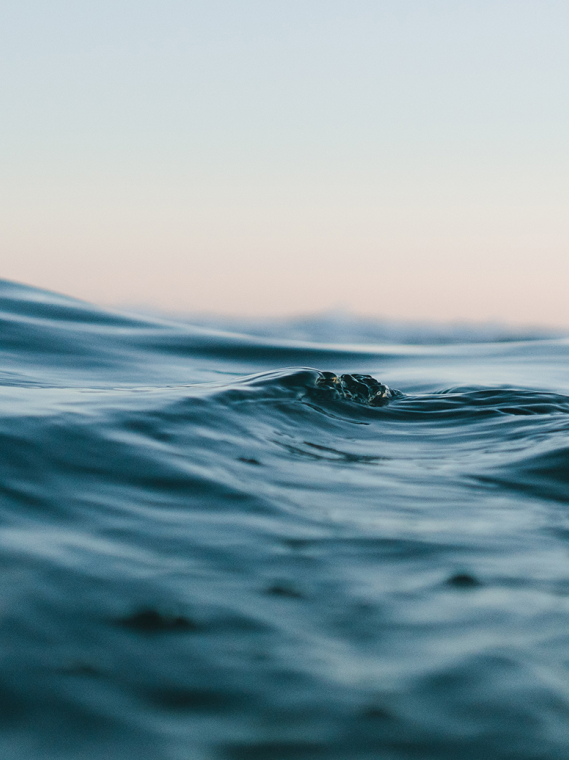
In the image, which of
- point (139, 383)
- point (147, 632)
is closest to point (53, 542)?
point (147, 632)

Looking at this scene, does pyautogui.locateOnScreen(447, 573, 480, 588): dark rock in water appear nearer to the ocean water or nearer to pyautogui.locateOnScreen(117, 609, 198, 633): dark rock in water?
the ocean water

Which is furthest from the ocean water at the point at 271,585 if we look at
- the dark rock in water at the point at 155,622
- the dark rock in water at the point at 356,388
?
the dark rock in water at the point at 356,388

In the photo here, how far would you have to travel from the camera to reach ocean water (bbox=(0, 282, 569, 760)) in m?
1.36

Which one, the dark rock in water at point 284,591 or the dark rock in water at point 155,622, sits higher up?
the dark rock in water at point 284,591

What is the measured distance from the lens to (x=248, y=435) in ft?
12.1

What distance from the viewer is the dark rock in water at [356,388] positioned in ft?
16.1

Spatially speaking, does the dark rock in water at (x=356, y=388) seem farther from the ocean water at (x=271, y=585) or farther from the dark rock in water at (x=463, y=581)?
the dark rock in water at (x=463, y=581)

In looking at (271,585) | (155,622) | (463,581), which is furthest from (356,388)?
(155,622)

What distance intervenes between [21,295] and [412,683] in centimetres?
1149

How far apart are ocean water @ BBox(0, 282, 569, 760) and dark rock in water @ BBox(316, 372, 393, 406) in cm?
63

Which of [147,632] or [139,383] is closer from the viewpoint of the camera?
[147,632]

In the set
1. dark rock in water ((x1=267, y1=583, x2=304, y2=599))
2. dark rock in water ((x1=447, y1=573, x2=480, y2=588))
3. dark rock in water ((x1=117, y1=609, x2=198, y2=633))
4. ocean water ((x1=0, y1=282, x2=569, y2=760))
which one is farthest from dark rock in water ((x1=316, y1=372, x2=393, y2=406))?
dark rock in water ((x1=117, y1=609, x2=198, y2=633))

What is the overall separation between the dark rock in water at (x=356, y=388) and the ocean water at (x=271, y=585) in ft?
2.05

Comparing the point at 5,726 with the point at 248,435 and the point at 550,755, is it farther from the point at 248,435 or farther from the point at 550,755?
the point at 248,435
